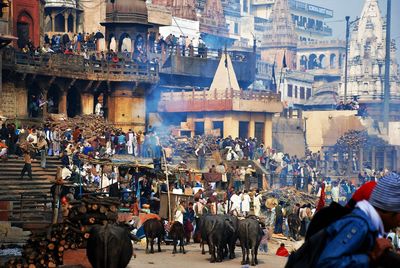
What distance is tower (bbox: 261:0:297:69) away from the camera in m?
97.5

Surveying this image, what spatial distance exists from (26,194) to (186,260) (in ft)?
14.6

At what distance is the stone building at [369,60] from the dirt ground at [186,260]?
55.1 meters

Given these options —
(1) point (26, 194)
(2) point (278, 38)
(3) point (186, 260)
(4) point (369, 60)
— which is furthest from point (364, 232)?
(2) point (278, 38)

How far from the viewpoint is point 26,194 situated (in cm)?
2273

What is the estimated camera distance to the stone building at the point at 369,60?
258 feet

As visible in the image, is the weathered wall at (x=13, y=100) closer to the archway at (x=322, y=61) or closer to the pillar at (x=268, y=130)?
the pillar at (x=268, y=130)

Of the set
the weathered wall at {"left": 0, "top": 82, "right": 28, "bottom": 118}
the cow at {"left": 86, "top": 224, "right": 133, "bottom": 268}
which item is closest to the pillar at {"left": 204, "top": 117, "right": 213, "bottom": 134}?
the weathered wall at {"left": 0, "top": 82, "right": 28, "bottom": 118}

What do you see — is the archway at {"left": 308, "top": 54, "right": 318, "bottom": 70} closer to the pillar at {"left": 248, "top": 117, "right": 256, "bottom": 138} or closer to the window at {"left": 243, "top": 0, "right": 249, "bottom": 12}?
the window at {"left": 243, "top": 0, "right": 249, "bottom": 12}

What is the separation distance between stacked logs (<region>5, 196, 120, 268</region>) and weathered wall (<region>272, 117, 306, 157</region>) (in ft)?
106

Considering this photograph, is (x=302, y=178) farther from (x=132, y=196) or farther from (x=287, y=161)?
(x=132, y=196)

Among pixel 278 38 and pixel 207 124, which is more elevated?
pixel 278 38

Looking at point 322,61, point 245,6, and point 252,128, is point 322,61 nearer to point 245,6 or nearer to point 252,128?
point 245,6

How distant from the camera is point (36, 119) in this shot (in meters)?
33.7

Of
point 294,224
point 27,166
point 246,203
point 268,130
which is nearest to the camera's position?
point 27,166
